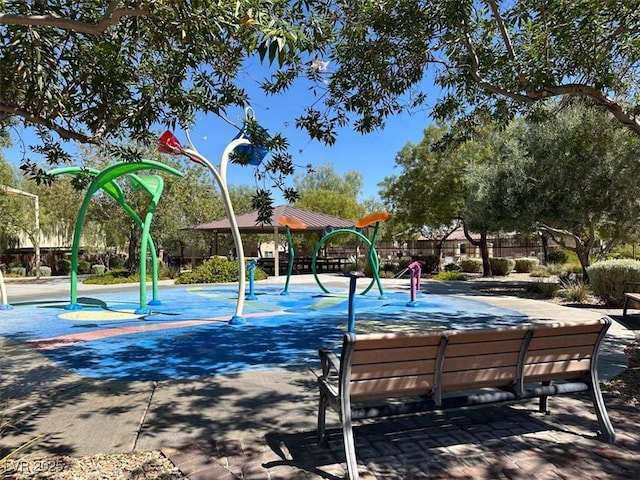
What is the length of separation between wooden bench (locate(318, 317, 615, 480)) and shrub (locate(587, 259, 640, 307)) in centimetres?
907

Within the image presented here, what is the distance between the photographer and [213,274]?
2130 cm

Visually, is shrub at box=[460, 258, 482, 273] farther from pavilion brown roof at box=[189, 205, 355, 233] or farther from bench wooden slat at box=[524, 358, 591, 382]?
bench wooden slat at box=[524, 358, 591, 382]

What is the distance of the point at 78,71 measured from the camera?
4828 mm

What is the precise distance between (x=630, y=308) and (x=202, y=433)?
35.4ft

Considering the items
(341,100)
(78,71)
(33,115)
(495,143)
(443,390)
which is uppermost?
(495,143)

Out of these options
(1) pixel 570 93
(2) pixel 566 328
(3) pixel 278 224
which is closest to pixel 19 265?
(3) pixel 278 224

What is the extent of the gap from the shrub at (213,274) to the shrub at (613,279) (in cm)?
1472

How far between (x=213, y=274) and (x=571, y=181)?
14.8 metres

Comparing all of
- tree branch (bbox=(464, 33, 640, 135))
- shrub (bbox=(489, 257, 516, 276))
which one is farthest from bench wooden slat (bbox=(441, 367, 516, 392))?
shrub (bbox=(489, 257, 516, 276))

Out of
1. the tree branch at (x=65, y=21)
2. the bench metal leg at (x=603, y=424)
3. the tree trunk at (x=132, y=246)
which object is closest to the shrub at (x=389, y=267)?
the tree trunk at (x=132, y=246)

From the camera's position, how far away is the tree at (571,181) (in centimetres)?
1319

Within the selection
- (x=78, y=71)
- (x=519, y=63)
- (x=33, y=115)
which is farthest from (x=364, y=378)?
(x=519, y=63)

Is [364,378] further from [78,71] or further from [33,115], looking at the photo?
[78,71]

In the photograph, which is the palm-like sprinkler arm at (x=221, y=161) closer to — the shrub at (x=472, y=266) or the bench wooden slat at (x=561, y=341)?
the bench wooden slat at (x=561, y=341)
